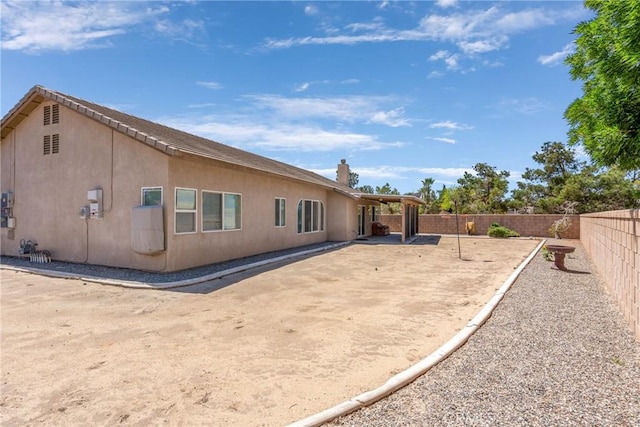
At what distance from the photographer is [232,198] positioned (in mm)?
12062

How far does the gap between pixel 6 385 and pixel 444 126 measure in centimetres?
2324

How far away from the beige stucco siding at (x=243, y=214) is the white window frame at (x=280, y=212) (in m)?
0.14

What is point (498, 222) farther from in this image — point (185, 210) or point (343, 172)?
point (185, 210)

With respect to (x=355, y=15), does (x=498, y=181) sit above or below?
below

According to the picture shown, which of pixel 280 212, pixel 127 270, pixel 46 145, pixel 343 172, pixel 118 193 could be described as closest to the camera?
pixel 127 270

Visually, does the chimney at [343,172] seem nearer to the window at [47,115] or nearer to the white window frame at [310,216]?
the white window frame at [310,216]

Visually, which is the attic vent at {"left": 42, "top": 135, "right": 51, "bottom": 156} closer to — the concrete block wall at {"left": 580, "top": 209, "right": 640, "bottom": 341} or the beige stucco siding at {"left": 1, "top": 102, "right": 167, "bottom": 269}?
the beige stucco siding at {"left": 1, "top": 102, "right": 167, "bottom": 269}

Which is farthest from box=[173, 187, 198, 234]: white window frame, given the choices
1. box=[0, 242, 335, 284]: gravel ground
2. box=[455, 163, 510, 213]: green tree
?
box=[455, 163, 510, 213]: green tree

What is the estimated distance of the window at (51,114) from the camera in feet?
37.9

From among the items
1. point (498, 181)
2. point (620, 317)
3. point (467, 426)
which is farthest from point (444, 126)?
point (467, 426)

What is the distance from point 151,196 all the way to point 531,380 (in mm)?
9339

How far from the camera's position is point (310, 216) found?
1831 cm

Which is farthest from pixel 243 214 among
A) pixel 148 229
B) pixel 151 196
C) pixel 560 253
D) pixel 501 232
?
pixel 501 232

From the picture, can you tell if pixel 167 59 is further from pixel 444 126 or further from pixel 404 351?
pixel 444 126
